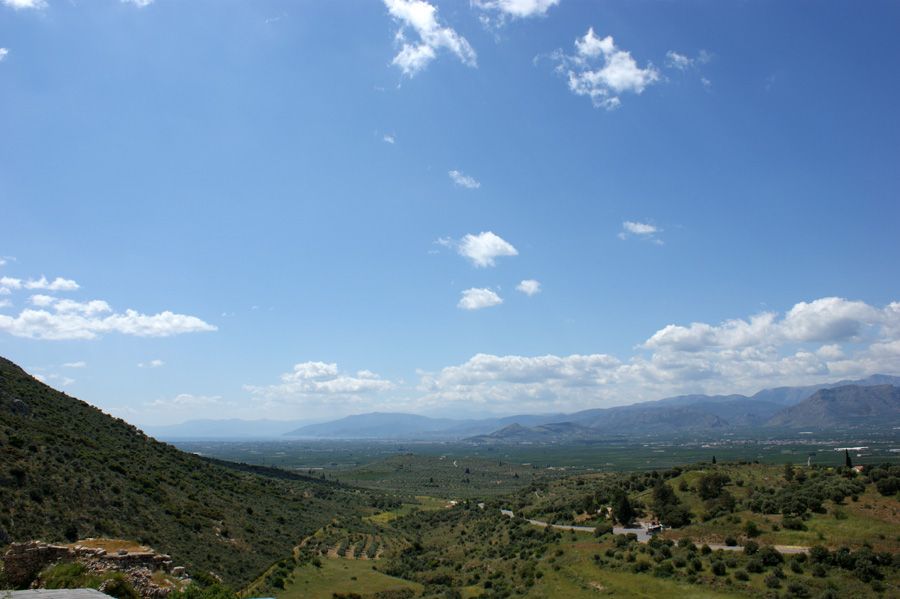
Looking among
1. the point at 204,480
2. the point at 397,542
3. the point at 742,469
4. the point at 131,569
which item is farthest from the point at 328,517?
the point at 742,469

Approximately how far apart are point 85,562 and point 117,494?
18903 millimetres

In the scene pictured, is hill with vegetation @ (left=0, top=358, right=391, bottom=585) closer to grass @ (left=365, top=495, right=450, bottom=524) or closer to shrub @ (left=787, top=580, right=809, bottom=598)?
grass @ (left=365, top=495, right=450, bottom=524)

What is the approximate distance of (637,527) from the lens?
49.3m

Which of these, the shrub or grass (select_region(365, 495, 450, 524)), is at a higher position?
the shrub

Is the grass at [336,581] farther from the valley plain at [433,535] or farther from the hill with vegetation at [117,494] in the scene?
the hill with vegetation at [117,494]

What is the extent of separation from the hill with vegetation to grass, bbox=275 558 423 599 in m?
3.64

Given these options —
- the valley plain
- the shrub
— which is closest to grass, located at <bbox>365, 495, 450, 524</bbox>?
the valley plain

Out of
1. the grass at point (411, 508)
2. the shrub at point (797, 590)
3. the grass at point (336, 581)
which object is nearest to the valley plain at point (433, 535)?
the shrub at point (797, 590)

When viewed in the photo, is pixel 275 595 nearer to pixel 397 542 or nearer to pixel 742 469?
pixel 397 542

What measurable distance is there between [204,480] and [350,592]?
29097 mm

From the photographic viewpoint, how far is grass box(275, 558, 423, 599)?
118ft

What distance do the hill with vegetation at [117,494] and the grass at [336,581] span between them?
364 centimetres

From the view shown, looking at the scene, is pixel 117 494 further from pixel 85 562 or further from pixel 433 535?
pixel 433 535

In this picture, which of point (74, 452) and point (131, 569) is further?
point (74, 452)
